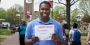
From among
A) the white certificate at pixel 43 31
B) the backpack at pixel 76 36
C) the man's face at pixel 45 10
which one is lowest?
the backpack at pixel 76 36

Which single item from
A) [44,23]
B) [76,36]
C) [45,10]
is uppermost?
[45,10]

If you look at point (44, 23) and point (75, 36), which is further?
point (75, 36)

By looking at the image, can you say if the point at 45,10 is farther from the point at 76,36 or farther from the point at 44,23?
the point at 76,36

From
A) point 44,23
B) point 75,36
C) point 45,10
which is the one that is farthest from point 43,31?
point 75,36

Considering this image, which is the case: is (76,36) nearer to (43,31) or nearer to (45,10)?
(43,31)

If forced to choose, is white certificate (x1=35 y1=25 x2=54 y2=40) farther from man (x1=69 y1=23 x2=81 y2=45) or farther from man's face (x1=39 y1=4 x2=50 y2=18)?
man (x1=69 y1=23 x2=81 y2=45)

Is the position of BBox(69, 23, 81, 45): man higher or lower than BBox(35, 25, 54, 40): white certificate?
lower

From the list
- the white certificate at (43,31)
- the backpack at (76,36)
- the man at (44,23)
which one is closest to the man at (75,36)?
the backpack at (76,36)

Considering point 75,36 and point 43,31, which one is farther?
point 75,36

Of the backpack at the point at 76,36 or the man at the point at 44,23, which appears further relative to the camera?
the backpack at the point at 76,36

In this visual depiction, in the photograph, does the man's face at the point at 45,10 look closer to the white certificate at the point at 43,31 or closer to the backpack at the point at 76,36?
the white certificate at the point at 43,31

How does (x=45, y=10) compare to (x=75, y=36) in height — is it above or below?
above

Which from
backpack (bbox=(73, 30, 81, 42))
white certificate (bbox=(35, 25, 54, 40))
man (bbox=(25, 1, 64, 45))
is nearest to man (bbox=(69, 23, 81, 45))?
backpack (bbox=(73, 30, 81, 42))

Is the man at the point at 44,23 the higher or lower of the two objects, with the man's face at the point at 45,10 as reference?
lower
